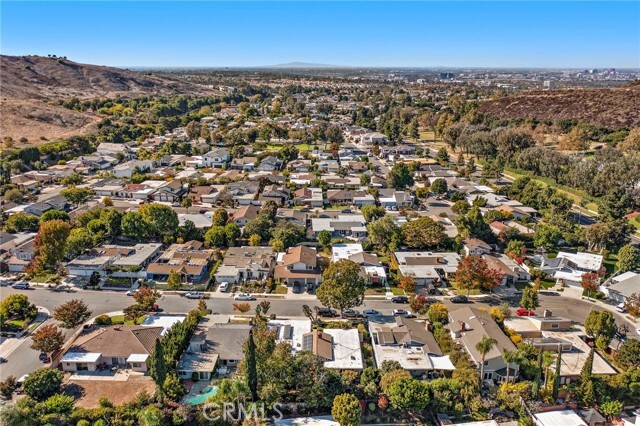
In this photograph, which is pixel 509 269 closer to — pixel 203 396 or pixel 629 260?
pixel 629 260

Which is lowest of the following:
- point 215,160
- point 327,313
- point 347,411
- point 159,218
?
point 327,313

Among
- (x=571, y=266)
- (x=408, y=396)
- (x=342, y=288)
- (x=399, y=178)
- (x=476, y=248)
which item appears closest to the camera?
(x=408, y=396)

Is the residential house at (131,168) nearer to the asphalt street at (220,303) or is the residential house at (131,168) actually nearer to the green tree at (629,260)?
the asphalt street at (220,303)

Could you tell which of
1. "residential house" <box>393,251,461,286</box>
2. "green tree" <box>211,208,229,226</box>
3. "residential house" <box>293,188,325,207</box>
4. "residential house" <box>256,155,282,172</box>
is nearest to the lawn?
"green tree" <box>211,208,229,226</box>

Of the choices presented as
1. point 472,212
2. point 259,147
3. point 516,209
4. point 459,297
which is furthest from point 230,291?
point 259,147

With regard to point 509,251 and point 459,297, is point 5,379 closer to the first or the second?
point 459,297

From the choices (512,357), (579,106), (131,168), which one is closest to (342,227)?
A: (512,357)

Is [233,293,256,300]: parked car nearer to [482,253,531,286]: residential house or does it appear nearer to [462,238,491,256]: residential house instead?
[482,253,531,286]: residential house
